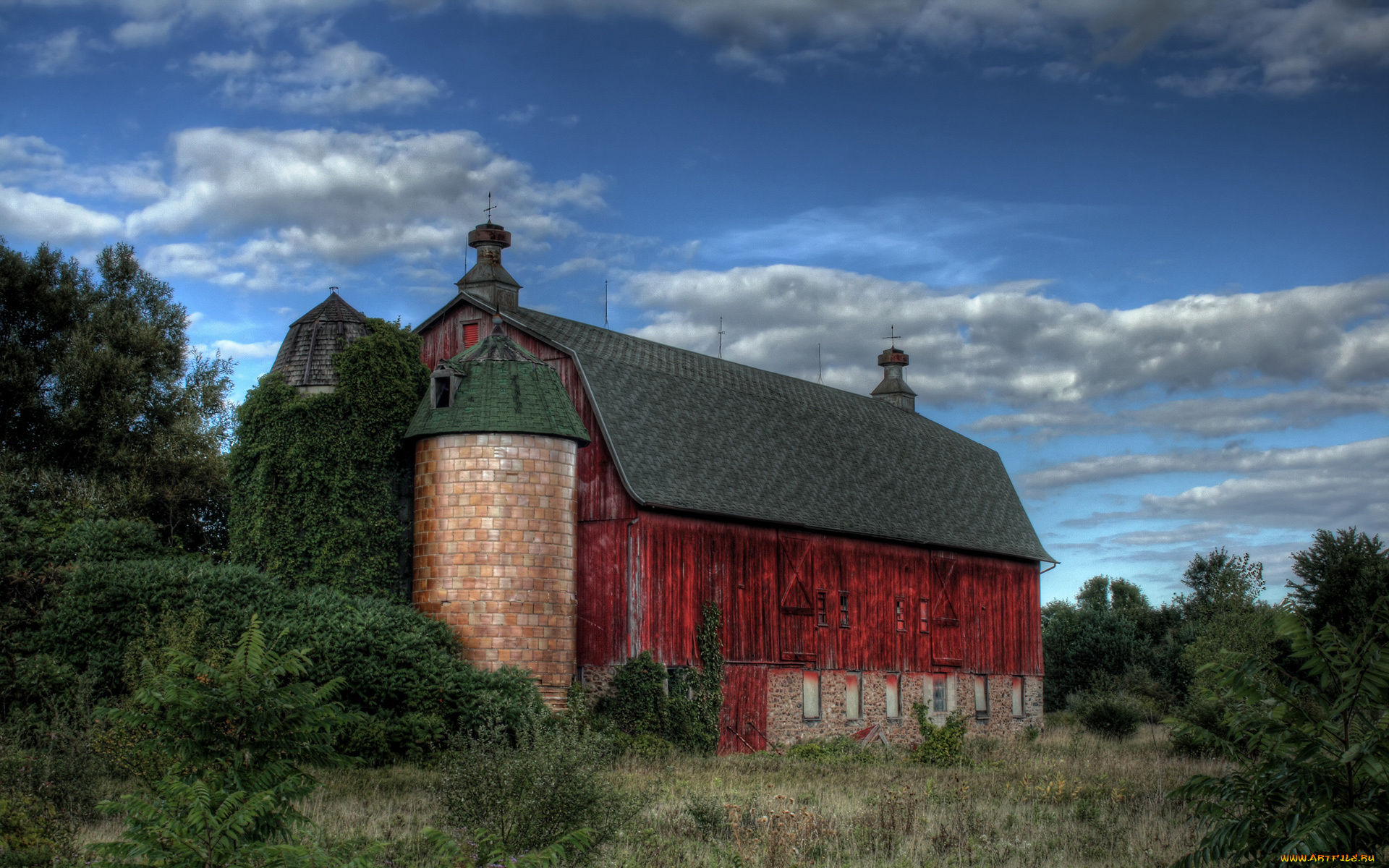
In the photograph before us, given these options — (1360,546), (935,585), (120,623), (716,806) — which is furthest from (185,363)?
(1360,546)

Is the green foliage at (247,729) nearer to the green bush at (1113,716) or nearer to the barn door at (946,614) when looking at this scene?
the barn door at (946,614)

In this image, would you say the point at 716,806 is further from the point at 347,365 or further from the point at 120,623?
the point at 347,365

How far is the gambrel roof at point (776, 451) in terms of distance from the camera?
26328 mm

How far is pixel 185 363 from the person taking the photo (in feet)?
119

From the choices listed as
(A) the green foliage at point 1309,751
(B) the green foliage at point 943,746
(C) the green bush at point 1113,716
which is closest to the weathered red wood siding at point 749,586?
(B) the green foliage at point 943,746

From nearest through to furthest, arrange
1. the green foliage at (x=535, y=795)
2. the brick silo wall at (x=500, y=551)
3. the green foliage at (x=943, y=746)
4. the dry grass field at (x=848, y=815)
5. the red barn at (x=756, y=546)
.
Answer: the green foliage at (x=535, y=795) < the dry grass field at (x=848, y=815) < the brick silo wall at (x=500, y=551) < the red barn at (x=756, y=546) < the green foliage at (x=943, y=746)

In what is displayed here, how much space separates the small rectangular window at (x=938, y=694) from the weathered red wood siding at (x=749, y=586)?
438mm

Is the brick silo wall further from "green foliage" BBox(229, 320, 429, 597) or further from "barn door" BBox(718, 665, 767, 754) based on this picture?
"barn door" BBox(718, 665, 767, 754)

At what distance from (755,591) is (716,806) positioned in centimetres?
1336

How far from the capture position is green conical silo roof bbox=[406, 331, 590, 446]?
945 inches

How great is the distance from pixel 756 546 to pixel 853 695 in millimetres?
5222

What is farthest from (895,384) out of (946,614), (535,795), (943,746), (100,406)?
(535,795)

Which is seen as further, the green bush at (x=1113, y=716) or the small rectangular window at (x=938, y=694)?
the green bush at (x=1113, y=716)

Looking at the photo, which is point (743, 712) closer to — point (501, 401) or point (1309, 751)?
point (501, 401)
